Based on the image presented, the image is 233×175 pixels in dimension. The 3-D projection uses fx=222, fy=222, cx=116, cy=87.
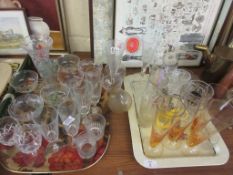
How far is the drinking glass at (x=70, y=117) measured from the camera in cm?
60

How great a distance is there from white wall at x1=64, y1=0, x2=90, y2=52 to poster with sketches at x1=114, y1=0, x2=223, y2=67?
135 millimetres

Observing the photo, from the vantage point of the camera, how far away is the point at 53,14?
28.4 inches

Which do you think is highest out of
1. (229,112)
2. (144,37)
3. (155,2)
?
(155,2)

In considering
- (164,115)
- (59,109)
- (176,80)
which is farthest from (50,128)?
(176,80)

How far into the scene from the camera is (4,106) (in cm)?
62

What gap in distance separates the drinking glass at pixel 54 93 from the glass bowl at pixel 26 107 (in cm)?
2

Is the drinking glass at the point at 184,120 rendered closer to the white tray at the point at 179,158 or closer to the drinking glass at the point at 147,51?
the white tray at the point at 179,158

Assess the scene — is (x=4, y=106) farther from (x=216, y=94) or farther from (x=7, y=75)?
(x=216, y=94)

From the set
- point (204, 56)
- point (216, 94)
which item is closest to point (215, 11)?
point (204, 56)

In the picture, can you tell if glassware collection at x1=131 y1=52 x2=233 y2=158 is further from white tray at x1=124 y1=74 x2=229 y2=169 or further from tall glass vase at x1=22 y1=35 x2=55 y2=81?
tall glass vase at x1=22 y1=35 x2=55 y2=81

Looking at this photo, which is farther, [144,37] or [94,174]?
[144,37]

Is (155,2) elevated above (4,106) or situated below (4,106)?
above

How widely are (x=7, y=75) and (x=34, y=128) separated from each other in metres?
0.23

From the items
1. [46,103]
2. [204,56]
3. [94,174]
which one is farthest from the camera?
[204,56]
